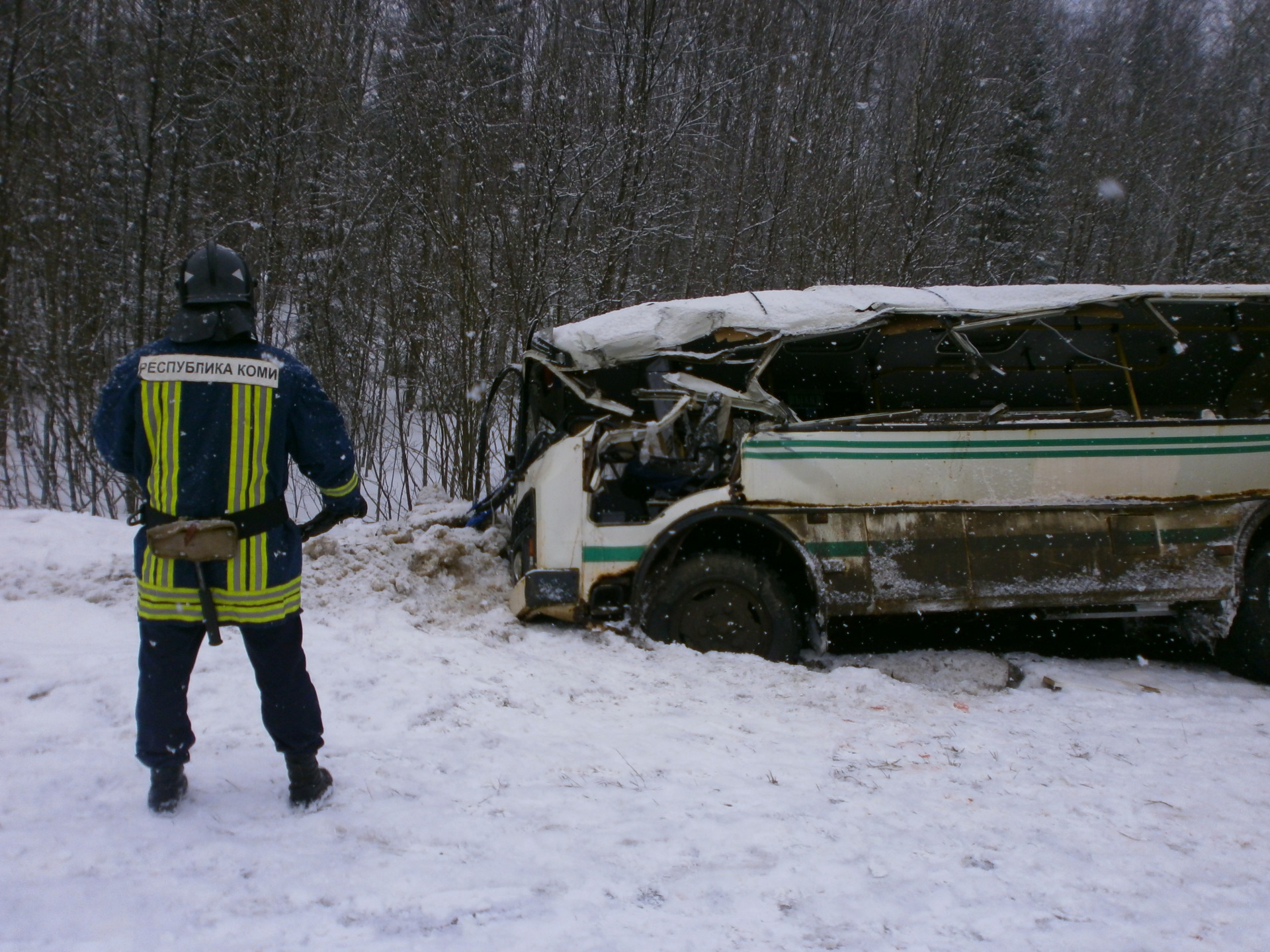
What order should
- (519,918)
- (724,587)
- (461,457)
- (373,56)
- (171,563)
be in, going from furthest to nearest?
(373,56) → (461,457) → (724,587) → (171,563) → (519,918)

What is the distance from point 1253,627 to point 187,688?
6.21 m

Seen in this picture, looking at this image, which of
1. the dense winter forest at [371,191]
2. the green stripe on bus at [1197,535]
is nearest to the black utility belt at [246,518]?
the green stripe on bus at [1197,535]

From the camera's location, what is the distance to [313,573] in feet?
19.4

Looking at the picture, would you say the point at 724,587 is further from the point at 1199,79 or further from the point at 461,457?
the point at 1199,79

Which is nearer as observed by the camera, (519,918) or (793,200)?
(519,918)

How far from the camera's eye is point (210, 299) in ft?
8.77

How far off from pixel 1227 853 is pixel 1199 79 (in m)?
29.8

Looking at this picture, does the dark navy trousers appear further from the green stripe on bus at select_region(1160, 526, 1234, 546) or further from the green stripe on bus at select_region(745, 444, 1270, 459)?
the green stripe on bus at select_region(1160, 526, 1234, 546)

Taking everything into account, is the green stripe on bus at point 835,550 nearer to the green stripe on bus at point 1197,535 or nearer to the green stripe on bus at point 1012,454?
the green stripe on bus at point 1012,454

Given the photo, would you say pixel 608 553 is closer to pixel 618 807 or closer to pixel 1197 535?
pixel 618 807

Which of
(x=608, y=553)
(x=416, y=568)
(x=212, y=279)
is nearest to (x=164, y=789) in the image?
(x=212, y=279)

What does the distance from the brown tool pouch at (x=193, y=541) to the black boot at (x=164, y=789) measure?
0.77 m

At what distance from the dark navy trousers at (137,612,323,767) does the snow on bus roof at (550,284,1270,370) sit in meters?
3.14

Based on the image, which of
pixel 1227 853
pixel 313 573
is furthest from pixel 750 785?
pixel 313 573
